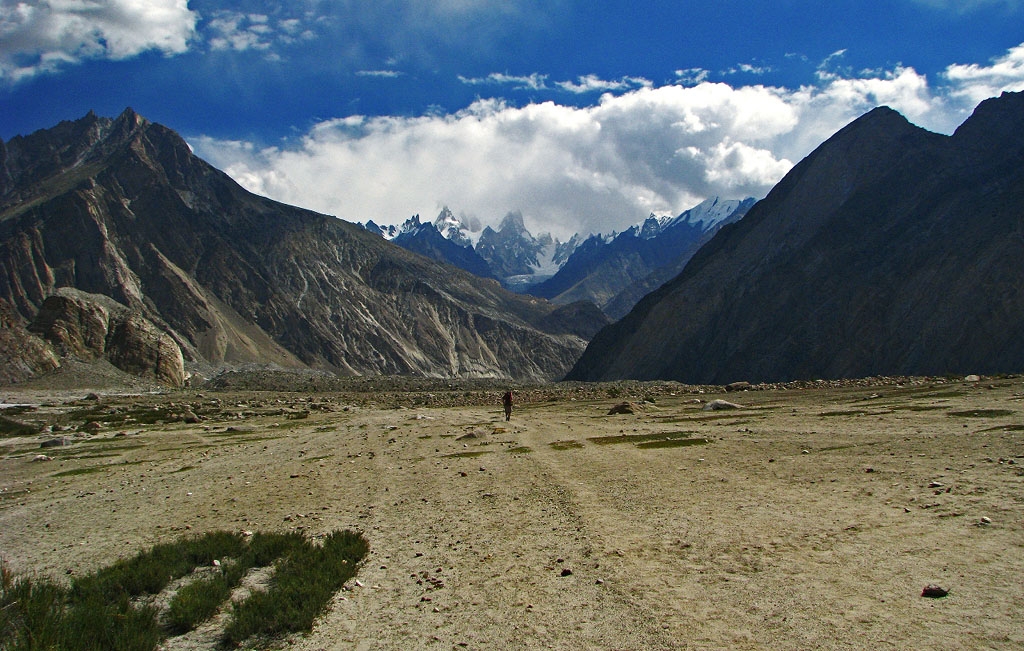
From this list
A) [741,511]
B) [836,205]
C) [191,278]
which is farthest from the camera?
[191,278]

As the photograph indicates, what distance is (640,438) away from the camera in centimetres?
2678

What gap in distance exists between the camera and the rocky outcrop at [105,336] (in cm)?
10988

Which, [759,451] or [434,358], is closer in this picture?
[759,451]

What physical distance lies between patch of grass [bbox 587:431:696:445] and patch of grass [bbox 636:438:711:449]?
52 cm

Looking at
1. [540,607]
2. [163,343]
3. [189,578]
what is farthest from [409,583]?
[163,343]

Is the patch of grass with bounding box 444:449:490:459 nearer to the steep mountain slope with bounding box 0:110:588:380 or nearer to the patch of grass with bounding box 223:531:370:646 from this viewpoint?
the patch of grass with bounding box 223:531:370:646

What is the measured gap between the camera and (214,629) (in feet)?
29.5

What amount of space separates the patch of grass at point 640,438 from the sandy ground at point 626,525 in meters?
0.27

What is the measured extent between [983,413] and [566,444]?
55.9ft

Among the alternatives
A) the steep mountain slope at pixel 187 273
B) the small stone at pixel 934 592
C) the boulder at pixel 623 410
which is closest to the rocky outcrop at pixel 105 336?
the steep mountain slope at pixel 187 273

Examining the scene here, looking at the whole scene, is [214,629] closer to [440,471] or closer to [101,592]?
[101,592]

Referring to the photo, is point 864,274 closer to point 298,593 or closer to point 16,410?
point 298,593

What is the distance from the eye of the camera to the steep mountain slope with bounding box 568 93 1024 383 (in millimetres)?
78062

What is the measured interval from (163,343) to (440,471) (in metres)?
121
